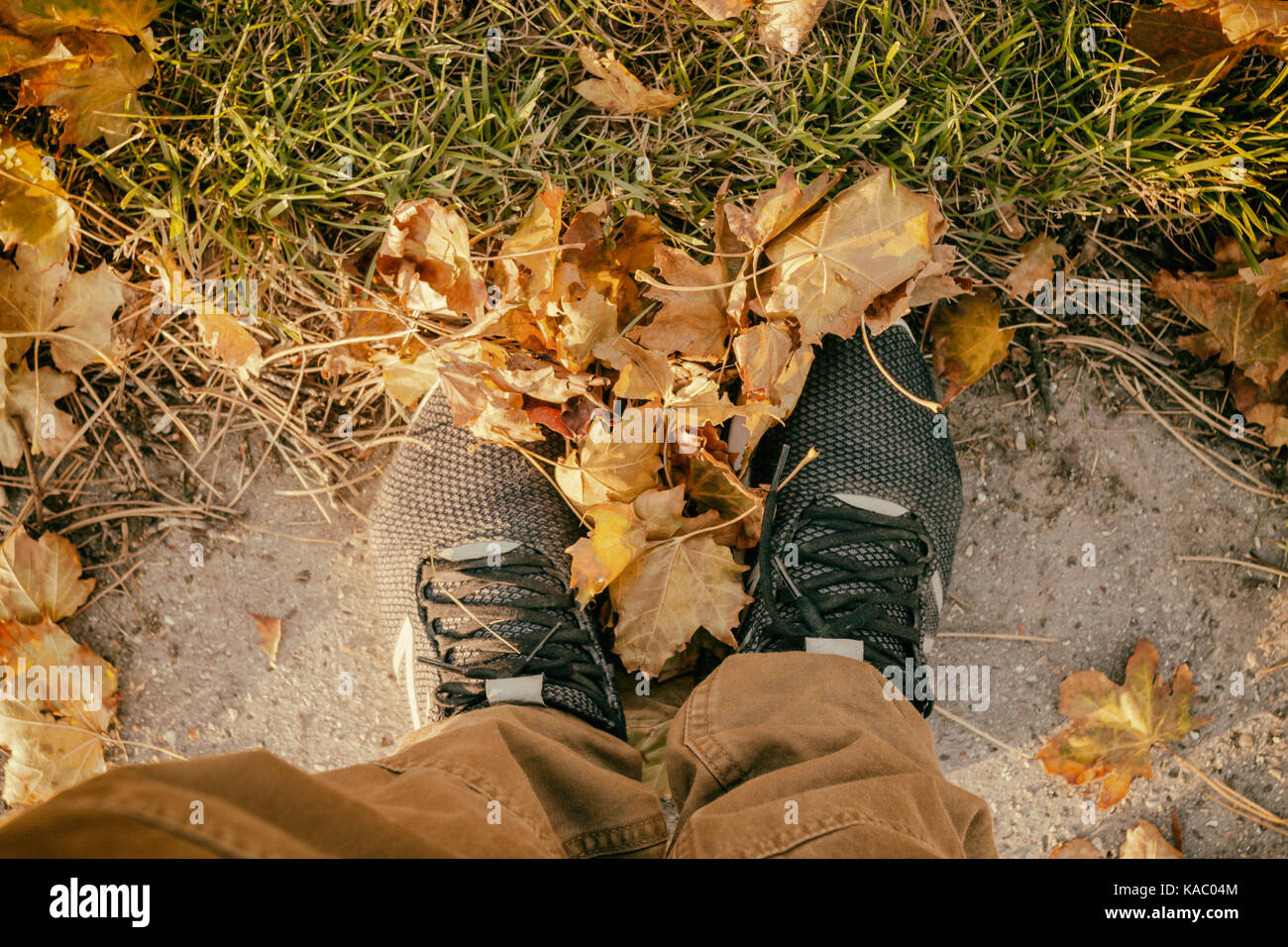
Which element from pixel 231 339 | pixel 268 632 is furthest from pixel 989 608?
pixel 231 339

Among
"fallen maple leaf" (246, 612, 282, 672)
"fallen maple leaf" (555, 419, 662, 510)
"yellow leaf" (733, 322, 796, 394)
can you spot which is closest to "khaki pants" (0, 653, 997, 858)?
"fallen maple leaf" (555, 419, 662, 510)

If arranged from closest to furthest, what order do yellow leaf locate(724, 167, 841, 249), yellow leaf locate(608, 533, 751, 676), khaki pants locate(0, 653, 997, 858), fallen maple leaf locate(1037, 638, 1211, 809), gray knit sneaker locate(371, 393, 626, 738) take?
khaki pants locate(0, 653, 997, 858), yellow leaf locate(724, 167, 841, 249), yellow leaf locate(608, 533, 751, 676), gray knit sneaker locate(371, 393, 626, 738), fallen maple leaf locate(1037, 638, 1211, 809)

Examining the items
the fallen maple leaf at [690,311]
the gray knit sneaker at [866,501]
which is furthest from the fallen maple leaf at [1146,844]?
the fallen maple leaf at [690,311]

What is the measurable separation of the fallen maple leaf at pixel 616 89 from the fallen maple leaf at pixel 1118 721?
4.48 feet

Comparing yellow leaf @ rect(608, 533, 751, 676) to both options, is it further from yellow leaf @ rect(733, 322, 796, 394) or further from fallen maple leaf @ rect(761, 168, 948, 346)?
fallen maple leaf @ rect(761, 168, 948, 346)

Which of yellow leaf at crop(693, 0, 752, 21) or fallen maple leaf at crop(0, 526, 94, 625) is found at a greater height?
yellow leaf at crop(693, 0, 752, 21)

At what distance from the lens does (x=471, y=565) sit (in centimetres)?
154

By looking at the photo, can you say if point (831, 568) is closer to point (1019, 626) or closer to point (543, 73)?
point (1019, 626)

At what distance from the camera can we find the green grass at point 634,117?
145 cm

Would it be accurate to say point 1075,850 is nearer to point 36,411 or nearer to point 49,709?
point 49,709

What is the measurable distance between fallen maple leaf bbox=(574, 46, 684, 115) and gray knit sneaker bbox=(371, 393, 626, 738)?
0.62 meters

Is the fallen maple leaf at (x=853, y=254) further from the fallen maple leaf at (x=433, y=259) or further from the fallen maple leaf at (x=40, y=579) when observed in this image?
the fallen maple leaf at (x=40, y=579)

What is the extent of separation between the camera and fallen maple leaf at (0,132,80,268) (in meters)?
1.45

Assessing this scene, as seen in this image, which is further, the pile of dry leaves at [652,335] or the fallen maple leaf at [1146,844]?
the fallen maple leaf at [1146,844]
